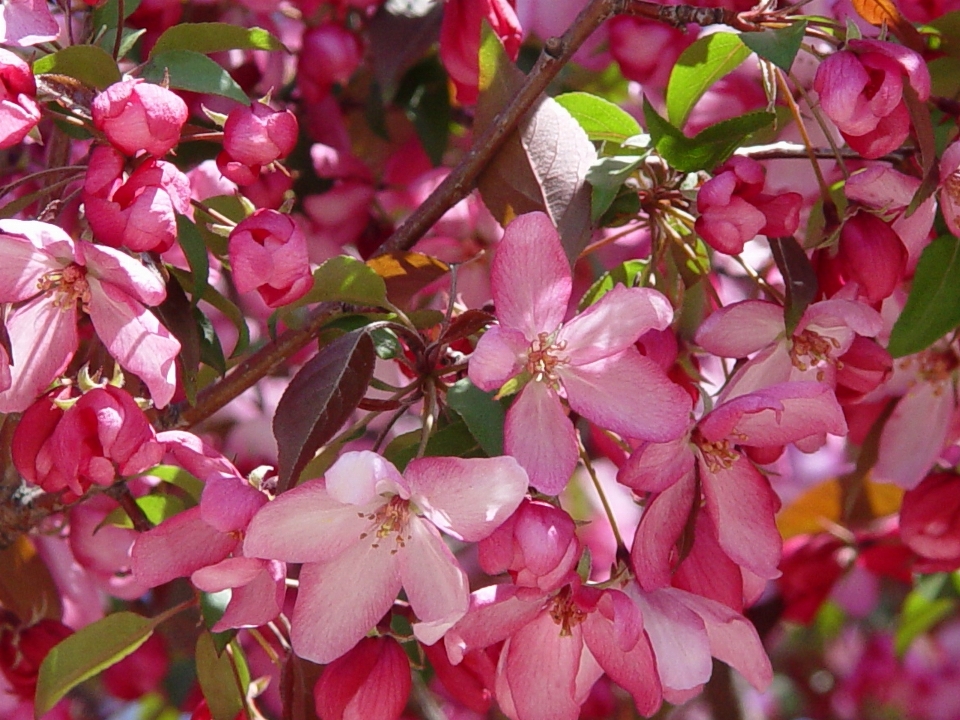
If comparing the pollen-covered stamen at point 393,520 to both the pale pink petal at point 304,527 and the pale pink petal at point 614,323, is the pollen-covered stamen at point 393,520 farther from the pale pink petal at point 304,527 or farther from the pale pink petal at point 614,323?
the pale pink petal at point 614,323

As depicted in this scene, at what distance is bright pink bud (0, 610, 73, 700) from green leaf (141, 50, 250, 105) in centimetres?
63

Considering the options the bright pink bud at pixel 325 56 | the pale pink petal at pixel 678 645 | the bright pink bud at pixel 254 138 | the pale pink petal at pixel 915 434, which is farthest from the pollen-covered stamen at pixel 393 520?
the bright pink bud at pixel 325 56

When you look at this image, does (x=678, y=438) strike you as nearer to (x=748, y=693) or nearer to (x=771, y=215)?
(x=771, y=215)

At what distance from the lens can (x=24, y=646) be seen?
4.33 ft

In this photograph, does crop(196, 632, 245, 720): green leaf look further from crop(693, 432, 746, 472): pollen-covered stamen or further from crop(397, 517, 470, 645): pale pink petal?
crop(693, 432, 746, 472): pollen-covered stamen

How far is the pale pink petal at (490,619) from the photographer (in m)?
0.95

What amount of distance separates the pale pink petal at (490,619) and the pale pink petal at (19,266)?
1.41 feet

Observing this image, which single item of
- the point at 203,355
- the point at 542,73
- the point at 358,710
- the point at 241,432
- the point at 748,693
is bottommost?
the point at 748,693

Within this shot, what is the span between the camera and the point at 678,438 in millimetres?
945

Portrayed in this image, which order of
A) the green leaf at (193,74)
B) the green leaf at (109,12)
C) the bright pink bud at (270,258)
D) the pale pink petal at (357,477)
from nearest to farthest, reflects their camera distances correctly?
1. the pale pink petal at (357,477)
2. the bright pink bud at (270,258)
3. the green leaf at (193,74)
4. the green leaf at (109,12)

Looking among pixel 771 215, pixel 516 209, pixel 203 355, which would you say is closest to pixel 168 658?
pixel 203 355

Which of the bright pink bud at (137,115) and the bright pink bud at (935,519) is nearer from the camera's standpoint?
the bright pink bud at (137,115)

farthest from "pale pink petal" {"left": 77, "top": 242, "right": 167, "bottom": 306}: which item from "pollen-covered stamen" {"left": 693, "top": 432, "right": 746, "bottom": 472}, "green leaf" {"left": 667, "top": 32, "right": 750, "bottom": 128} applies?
"green leaf" {"left": 667, "top": 32, "right": 750, "bottom": 128}

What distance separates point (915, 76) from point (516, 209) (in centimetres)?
36
